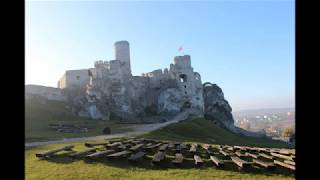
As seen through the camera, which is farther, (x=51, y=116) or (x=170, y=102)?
(x=170, y=102)

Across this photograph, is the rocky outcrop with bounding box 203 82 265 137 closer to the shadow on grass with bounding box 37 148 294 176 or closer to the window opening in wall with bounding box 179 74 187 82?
the window opening in wall with bounding box 179 74 187 82

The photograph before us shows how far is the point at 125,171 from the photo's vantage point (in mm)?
14852

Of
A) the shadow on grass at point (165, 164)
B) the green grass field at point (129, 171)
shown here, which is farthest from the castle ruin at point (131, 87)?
the green grass field at point (129, 171)

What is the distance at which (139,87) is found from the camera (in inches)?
3433

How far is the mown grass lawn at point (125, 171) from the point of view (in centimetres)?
1385

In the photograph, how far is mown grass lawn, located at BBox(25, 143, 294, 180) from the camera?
13.9 meters

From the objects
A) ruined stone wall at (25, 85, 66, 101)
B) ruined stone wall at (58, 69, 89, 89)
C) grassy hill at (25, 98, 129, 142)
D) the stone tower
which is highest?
the stone tower

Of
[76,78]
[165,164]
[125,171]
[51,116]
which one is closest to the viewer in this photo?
[125,171]

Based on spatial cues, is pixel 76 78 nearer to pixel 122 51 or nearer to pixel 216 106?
pixel 122 51

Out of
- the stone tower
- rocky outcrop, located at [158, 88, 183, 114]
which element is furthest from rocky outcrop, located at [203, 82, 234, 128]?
the stone tower

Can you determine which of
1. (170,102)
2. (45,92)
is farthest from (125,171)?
(170,102)

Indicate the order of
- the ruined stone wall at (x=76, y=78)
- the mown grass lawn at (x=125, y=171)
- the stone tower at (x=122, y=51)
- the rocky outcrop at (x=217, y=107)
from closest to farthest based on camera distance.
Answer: the mown grass lawn at (x=125, y=171), the ruined stone wall at (x=76, y=78), the rocky outcrop at (x=217, y=107), the stone tower at (x=122, y=51)

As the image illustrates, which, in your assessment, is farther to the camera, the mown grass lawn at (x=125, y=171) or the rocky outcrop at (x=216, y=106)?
the rocky outcrop at (x=216, y=106)

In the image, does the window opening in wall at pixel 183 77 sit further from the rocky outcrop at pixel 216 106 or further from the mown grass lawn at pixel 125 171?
the mown grass lawn at pixel 125 171
